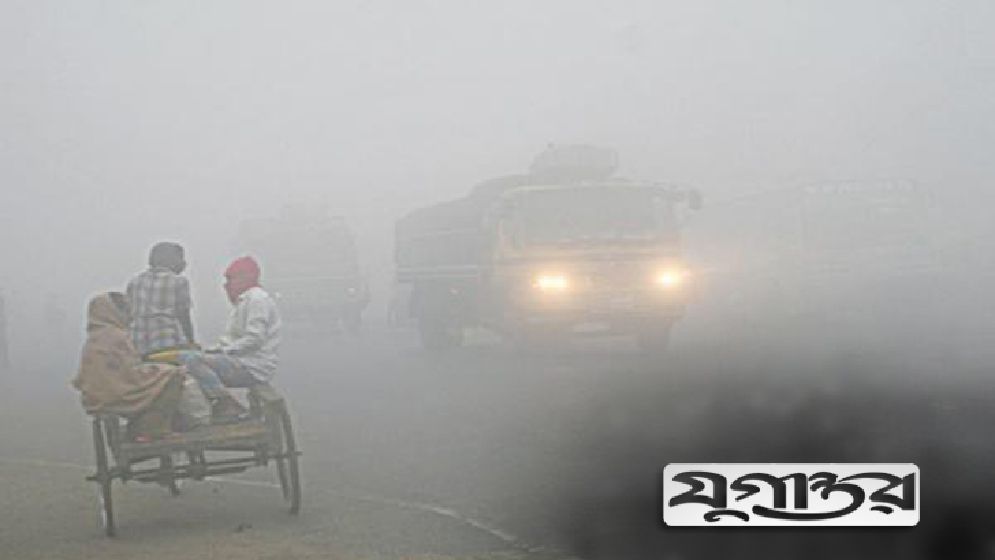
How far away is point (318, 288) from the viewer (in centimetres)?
3841

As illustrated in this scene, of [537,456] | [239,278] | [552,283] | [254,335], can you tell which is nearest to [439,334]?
[552,283]

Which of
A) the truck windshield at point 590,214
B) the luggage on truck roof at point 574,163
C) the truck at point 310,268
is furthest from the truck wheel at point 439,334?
the truck at point 310,268

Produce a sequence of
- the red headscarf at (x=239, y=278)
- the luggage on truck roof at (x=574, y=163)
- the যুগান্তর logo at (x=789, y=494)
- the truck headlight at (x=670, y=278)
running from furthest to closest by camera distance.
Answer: the luggage on truck roof at (x=574, y=163) → the truck headlight at (x=670, y=278) → the red headscarf at (x=239, y=278) → the যুগান্তর logo at (x=789, y=494)

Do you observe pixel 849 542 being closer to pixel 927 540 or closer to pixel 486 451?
pixel 927 540

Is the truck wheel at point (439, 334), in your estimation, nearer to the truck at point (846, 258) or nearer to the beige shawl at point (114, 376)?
the truck at point (846, 258)

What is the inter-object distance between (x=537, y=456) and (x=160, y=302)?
351 cm

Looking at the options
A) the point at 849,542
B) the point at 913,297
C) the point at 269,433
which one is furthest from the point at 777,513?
the point at 913,297

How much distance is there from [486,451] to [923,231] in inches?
892

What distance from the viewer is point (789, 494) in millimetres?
4992

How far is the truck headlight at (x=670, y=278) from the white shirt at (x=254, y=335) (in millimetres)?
12116

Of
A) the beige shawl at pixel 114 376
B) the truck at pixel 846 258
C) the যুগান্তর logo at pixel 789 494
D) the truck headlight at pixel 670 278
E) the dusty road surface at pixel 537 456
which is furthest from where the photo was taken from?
the truck at pixel 846 258

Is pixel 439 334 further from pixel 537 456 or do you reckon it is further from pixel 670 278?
pixel 537 456

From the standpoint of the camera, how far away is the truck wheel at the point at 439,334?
27297mm

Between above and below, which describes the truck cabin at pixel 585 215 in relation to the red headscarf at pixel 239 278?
above
